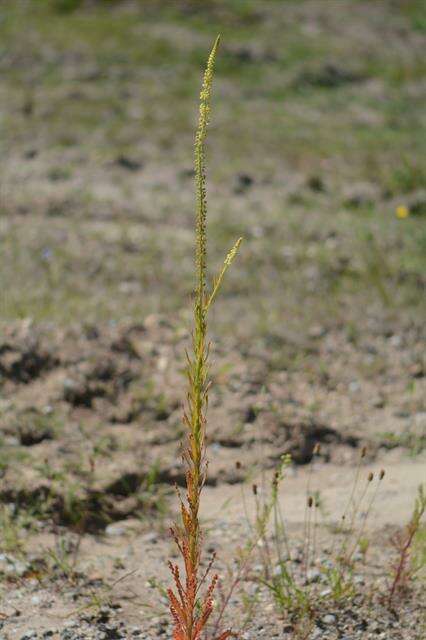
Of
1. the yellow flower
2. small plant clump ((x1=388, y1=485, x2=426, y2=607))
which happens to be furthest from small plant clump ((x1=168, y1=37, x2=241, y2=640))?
the yellow flower

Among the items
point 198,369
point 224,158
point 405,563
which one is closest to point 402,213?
point 224,158

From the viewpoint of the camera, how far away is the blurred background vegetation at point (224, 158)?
5.70 metres

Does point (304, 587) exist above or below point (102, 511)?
above

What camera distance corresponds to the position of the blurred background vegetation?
18.7 ft

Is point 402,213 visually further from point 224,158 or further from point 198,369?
point 198,369

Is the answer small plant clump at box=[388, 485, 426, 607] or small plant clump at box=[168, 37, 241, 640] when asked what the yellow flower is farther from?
small plant clump at box=[168, 37, 241, 640]

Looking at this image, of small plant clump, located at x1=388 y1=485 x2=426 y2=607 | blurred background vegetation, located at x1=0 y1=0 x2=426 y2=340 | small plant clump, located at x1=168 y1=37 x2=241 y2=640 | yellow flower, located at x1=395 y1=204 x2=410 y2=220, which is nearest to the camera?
small plant clump, located at x1=168 y1=37 x2=241 y2=640

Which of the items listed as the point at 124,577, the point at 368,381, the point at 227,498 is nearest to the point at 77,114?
the point at 368,381

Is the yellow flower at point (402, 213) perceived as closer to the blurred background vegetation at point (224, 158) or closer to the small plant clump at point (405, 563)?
the blurred background vegetation at point (224, 158)

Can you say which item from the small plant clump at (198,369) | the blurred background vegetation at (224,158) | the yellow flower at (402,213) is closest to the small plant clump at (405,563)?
the small plant clump at (198,369)

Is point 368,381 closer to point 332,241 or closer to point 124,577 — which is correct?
point 332,241

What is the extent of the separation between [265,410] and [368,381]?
717 mm

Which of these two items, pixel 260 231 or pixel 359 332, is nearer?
pixel 359 332

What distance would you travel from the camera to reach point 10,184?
690cm
